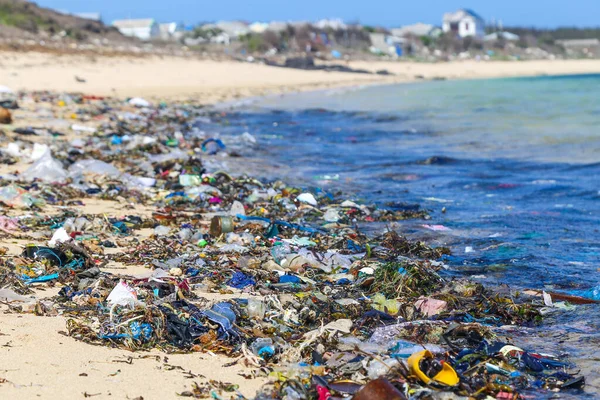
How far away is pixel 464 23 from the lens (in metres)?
76.1

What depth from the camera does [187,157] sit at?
1002cm

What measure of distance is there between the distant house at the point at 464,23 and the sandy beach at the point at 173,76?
3616cm

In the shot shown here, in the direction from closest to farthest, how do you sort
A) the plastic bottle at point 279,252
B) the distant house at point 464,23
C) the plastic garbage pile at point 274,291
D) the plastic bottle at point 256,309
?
the plastic garbage pile at point 274,291
the plastic bottle at point 256,309
the plastic bottle at point 279,252
the distant house at point 464,23

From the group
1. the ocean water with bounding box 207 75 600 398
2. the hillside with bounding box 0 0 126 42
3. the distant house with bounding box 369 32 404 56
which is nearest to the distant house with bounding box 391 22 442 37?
the distant house with bounding box 369 32 404 56

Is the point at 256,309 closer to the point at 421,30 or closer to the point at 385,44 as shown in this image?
the point at 385,44

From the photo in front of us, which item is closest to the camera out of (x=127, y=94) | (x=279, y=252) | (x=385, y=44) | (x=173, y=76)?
(x=279, y=252)

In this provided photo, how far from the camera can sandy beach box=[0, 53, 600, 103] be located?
20766mm

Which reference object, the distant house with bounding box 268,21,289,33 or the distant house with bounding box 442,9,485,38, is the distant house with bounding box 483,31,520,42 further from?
the distant house with bounding box 268,21,289,33

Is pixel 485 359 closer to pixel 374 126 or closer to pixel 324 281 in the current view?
pixel 324 281

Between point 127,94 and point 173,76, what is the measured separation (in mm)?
6354

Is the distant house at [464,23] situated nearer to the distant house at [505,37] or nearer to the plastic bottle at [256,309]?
the distant house at [505,37]

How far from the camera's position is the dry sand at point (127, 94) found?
3189 mm

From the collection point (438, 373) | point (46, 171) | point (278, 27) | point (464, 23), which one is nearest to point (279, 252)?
point (438, 373)

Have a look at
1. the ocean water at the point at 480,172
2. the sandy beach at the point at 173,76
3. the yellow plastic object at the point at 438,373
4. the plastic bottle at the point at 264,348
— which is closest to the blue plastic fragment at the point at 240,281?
the plastic bottle at the point at 264,348
